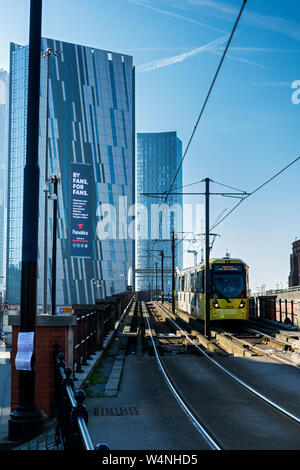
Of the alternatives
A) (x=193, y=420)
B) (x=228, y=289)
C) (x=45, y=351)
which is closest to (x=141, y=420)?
(x=193, y=420)

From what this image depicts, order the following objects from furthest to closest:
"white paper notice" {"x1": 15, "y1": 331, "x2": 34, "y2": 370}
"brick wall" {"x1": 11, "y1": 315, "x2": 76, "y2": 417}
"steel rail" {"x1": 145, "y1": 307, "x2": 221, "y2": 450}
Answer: "brick wall" {"x1": 11, "y1": 315, "x2": 76, "y2": 417} < "white paper notice" {"x1": 15, "y1": 331, "x2": 34, "y2": 370} < "steel rail" {"x1": 145, "y1": 307, "x2": 221, "y2": 450}

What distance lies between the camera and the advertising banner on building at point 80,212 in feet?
376

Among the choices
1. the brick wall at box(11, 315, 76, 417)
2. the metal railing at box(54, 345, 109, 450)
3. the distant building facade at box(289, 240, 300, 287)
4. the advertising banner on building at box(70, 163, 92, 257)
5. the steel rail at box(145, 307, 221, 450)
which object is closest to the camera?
the metal railing at box(54, 345, 109, 450)

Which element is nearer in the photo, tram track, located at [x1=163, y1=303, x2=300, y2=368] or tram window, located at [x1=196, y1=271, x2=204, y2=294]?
tram track, located at [x1=163, y1=303, x2=300, y2=368]

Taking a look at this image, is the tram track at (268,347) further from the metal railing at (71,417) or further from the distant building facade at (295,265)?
the distant building facade at (295,265)

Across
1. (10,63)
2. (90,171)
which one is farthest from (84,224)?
(10,63)

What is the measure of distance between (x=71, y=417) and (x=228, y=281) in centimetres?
2189

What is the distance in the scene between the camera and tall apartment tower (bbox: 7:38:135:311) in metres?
121

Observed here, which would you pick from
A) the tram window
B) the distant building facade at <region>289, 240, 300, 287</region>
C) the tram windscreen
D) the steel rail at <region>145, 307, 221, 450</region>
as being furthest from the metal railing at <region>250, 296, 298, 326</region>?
the distant building facade at <region>289, 240, 300, 287</region>

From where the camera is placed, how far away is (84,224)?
379 feet

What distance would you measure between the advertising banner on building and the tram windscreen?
8932 cm

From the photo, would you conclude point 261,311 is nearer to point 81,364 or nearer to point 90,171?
point 81,364

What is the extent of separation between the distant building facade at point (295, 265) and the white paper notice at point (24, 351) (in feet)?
313

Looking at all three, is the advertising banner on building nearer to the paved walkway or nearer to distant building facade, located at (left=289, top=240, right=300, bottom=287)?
distant building facade, located at (left=289, top=240, right=300, bottom=287)
